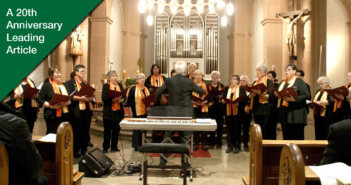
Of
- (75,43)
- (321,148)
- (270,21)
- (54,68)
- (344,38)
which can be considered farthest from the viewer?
(344,38)

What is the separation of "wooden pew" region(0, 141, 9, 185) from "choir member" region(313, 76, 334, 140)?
458 centimetres

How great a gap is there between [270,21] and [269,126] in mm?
5312

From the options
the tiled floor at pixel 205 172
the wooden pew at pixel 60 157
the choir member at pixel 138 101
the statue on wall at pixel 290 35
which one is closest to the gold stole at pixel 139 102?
the choir member at pixel 138 101

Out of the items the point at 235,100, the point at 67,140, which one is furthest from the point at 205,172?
the point at 67,140

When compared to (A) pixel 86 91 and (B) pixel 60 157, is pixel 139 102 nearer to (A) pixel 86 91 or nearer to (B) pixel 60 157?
(A) pixel 86 91

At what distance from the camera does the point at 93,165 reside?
3775 millimetres

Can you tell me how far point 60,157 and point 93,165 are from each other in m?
1.42

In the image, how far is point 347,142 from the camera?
187cm

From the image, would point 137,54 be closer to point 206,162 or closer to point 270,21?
point 270,21

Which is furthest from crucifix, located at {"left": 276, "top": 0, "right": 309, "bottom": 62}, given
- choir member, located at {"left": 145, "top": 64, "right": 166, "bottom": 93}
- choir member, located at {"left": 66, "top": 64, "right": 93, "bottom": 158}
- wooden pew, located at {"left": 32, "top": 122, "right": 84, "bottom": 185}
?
wooden pew, located at {"left": 32, "top": 122, "right": 84, "bottom": 185}

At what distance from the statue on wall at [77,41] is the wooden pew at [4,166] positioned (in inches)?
295

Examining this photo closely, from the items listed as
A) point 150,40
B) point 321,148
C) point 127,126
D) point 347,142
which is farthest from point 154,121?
point 150,40

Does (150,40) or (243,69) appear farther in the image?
(150,40)

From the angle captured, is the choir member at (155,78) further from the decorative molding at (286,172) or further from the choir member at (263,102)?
the decorative molding at (286,172)
